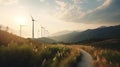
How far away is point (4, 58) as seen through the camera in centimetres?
1473

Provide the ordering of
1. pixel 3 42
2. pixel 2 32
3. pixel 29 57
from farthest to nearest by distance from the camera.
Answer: pixel 2 32 < pixel 3 42 < pixel 29 57

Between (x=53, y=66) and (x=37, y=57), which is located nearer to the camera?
(x=53, y=66)

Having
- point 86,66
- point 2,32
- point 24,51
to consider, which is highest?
point 2,32

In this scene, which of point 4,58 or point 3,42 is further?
point 3,42

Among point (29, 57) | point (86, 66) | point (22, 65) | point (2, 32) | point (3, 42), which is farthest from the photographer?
point (2, 32)

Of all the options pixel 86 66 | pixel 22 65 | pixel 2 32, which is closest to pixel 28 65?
pixel 22 65

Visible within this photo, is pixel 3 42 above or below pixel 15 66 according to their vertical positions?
above

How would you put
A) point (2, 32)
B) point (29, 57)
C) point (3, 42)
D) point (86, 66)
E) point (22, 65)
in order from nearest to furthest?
1. point (22, 65)
2. point (29, 57)
3. point (86, 66)
4. point (3, 42)
5. point (2, 32)

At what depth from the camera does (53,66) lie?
15.6 m

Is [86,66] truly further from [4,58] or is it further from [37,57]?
[4,58]

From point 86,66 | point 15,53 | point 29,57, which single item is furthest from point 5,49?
point 86,66

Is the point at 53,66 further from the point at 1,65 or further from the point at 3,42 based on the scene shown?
the point at 3,42

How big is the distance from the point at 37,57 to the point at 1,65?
3394 millimetres

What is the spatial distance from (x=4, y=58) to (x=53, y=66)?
2.93m
